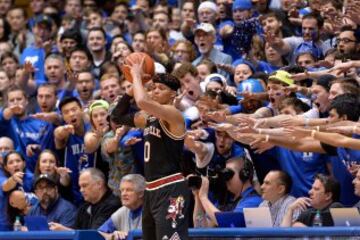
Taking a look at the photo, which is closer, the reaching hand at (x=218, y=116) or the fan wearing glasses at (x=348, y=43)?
the reaching hand at (x=218, y=116)

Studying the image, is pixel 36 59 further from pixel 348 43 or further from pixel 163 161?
pixel 163 161

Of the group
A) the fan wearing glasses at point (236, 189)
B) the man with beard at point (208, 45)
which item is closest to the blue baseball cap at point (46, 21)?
the man with beard at point (208, 45)

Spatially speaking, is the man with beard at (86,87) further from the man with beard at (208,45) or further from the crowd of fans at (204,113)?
the man with beard at (208,45)

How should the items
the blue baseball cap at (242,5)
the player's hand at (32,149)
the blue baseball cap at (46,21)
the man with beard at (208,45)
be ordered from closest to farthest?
the player's hand at (32,149), the man with beard at (208,45), the blue baseball cap at (242,5), the blue baseball cap at (46,21)

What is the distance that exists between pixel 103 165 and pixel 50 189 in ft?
2.46

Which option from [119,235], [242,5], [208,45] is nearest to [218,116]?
[119,235]

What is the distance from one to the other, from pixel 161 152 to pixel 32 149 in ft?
12.8

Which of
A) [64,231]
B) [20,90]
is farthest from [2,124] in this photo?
[64,231]

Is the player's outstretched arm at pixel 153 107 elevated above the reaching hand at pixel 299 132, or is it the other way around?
the player's outstretched arm at pixel 153 107

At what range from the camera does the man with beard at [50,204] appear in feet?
41.0

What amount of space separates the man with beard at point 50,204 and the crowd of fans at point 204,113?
0.02 m

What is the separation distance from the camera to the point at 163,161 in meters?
9.99

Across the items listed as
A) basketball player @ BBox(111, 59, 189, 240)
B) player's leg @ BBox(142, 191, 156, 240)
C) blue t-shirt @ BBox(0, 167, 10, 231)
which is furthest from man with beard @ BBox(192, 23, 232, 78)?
player's leg @ BBox(142, 191, 156, 240)

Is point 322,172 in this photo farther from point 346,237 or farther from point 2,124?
point 2,124
